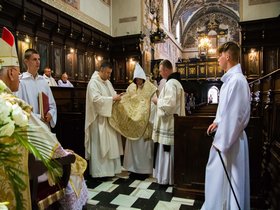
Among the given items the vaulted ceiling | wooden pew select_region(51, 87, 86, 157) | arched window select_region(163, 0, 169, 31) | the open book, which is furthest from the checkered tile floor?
the vaulted ceiling

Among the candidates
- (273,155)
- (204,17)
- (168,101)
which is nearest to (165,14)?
(204,17)

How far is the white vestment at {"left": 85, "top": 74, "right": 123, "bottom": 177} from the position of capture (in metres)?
4.09

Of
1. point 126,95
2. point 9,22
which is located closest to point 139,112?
point 126,95

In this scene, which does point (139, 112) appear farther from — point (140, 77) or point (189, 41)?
point (189, 41)

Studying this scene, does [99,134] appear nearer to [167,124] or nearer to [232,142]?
[167,124]

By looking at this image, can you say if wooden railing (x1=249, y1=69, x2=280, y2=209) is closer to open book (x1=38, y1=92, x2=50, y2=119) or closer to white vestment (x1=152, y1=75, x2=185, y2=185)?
white vestment (x1=152, y1=75, x2=185, y2=185)

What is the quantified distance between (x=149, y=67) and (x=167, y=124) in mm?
11200

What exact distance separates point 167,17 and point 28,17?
13692mm

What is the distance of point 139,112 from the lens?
4320 mm

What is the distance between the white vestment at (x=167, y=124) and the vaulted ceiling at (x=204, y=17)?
1971 cm

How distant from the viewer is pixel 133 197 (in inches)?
134

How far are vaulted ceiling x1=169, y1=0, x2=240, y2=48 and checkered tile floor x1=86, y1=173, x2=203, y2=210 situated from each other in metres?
20.2

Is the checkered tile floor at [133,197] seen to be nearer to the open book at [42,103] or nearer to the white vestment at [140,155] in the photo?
the white vestment at [140,155]

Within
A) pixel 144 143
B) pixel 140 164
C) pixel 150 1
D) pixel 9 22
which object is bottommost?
pixel 140 164
